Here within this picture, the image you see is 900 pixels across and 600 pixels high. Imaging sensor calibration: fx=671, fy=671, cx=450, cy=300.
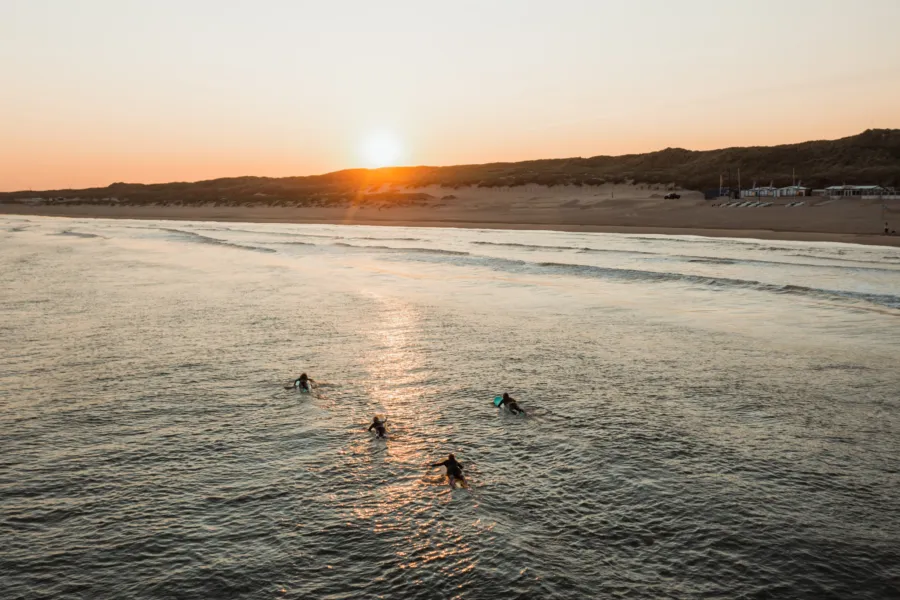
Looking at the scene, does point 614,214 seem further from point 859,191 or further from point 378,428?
point 378,428

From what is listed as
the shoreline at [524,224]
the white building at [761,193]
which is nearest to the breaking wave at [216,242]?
the shoreline at [524,224]

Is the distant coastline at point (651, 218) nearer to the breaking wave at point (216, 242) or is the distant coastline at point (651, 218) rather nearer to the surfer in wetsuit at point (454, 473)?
the breaking wave at point (216, 242)

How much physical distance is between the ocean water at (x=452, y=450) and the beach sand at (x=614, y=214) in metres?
38.0

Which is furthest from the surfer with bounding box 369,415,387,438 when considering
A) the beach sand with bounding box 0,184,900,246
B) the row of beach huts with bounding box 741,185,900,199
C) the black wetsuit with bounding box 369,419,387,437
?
the row of beach huts with bounding box 741,185,900,199

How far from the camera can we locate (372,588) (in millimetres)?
7156

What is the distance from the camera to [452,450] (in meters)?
10.8

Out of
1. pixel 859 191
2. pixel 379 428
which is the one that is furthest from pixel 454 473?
pixel 859 191

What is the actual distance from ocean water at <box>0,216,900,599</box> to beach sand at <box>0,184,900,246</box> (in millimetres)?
38045

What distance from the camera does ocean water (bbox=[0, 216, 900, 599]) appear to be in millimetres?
7531

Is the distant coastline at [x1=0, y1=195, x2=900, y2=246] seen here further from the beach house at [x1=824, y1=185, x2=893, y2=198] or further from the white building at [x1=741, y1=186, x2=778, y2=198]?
the beach house at [x1=824, y1=185, x2=893, y2=198]

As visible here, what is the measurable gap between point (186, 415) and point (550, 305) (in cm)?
1508

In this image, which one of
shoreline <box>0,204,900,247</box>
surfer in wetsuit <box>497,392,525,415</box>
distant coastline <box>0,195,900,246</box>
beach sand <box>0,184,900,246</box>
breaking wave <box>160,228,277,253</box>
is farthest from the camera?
beach sand <box>0,184,900,246</box>

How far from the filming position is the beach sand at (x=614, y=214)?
58.1m

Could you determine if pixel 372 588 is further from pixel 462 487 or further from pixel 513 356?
pixel 513 356
